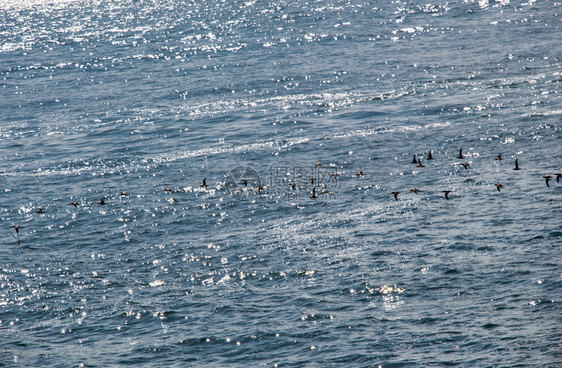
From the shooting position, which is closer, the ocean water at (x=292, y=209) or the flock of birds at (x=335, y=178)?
the ocean water at (x=292, y=209)

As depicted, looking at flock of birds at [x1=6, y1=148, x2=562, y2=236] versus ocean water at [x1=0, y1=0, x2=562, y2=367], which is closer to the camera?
ocean water at [x1=0, y1=0, x2=562, y2=367]

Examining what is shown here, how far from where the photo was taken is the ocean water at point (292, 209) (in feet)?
118

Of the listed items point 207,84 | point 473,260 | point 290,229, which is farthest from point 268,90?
point 473,260

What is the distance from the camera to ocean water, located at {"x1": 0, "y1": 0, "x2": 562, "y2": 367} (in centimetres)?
3597

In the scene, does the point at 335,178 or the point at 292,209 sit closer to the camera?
the point at 292,209

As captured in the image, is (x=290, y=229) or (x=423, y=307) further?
(x=290, y=229)

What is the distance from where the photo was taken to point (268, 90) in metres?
84.1

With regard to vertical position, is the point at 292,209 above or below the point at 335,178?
below

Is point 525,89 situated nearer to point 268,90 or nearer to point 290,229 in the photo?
point 268,90

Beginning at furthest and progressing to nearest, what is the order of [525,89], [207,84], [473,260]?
[207,84]
[525,89]
[473,260]

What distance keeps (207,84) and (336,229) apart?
48.7 metres

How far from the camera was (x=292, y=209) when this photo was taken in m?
50.7

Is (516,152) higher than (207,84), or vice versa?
(207,84)

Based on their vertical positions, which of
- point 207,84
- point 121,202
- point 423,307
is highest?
point 207,84
